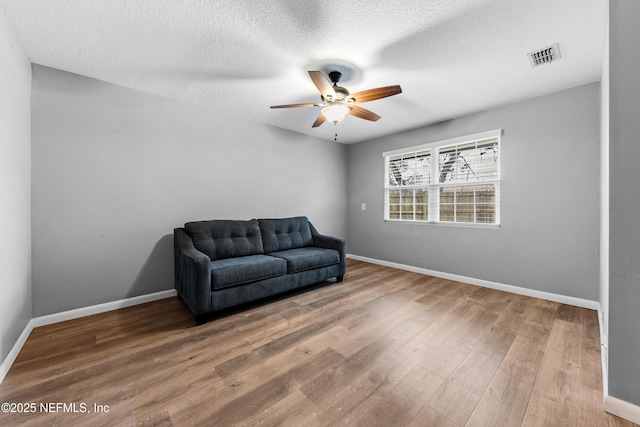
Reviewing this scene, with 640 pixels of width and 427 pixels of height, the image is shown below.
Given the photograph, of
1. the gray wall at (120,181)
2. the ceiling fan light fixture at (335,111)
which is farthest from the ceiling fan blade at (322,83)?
the gray wall at (120,181)

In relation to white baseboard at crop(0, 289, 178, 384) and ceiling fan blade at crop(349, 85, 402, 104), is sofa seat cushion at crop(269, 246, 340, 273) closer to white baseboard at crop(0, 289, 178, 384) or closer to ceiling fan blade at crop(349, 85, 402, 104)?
white baseboard at crop(0, 289, 178, 384)

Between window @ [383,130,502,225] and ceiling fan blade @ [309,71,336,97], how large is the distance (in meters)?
2.36

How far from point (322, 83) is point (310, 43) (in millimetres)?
308

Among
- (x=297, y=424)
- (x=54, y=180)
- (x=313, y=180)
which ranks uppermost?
(x=313, y=180)

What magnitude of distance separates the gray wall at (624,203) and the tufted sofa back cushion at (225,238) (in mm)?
3224

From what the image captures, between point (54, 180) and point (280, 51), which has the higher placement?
point (280, 51)

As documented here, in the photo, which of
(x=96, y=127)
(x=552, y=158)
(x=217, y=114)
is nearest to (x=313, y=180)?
(x=217, y=114)

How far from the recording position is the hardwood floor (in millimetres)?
1353

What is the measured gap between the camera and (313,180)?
4.79 m

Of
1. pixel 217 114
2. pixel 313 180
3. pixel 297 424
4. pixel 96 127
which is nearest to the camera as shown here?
pixel 297 424

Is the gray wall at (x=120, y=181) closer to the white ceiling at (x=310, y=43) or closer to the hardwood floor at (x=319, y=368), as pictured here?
the white ceiling at (x=310, y=43)

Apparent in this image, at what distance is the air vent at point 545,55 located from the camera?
215 cm

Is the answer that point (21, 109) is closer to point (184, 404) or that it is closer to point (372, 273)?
point (184, 404)

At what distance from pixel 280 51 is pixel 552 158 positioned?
3257mm
